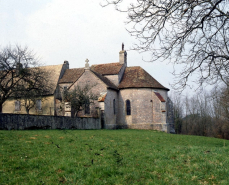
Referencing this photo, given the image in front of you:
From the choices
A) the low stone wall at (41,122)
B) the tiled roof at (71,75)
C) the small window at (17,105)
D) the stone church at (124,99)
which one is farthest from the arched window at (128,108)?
the small window at (17,105)

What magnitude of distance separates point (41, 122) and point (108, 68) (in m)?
20.7

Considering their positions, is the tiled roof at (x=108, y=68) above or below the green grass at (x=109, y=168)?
above

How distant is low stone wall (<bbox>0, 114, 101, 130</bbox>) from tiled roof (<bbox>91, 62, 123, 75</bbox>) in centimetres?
1097

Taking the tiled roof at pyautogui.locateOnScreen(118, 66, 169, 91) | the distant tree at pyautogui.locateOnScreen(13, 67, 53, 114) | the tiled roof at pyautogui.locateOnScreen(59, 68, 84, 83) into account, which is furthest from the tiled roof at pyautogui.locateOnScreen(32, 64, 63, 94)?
the tiled roof at pyautogui.locateOnScreen(118, 66, 169, 91)

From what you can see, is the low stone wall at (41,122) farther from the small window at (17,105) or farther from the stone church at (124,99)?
the small window at (17,105)

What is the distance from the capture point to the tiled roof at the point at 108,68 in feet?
123

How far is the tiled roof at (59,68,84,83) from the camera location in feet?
132

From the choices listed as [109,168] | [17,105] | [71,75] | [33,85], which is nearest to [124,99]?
[71,75]

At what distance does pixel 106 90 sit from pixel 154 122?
8.43 meters

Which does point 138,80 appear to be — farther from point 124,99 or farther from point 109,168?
point 109,168

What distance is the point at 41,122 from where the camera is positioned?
2038 centimetres

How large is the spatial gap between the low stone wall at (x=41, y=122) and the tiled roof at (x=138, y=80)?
9.28 meters

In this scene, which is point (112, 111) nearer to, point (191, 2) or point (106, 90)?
point (106, 90)

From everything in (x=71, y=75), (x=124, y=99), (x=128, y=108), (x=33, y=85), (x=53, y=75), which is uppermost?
(x=53, y=75)
